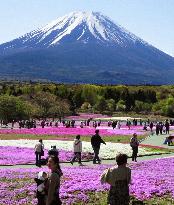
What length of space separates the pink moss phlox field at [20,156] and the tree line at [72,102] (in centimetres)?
7599

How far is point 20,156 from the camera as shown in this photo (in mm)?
36812

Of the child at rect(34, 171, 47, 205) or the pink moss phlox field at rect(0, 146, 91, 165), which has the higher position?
the child at rect(34, 171, 47, 205)

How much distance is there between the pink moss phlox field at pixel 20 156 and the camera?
34.3m

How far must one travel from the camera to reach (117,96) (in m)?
196

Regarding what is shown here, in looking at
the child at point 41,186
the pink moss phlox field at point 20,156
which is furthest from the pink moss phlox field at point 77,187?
the pink moss phlox field at point 20,156

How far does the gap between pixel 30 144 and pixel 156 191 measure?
2952 centimetres

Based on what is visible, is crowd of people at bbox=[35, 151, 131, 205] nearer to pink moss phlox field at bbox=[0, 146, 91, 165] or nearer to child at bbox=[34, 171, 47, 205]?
child at bbox=[34, 171, 47, 205]

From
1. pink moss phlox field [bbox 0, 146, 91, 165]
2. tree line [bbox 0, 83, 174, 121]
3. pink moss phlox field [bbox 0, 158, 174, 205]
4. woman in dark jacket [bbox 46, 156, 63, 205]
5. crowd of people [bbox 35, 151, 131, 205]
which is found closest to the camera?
woman in dark jacket [bbox 46, 156, 63, 205]

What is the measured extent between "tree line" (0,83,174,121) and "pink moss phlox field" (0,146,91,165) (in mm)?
75987

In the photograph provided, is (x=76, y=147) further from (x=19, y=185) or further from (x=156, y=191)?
(x=156, y=191)

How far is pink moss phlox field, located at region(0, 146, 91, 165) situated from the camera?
112 feet

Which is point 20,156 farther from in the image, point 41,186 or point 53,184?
point 53,184

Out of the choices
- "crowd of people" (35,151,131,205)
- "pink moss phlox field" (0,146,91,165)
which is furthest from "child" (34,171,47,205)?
"pink moss phlox field" (0,146,91,165)

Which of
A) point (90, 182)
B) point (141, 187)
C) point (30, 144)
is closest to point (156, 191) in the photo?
point (141, 187)
